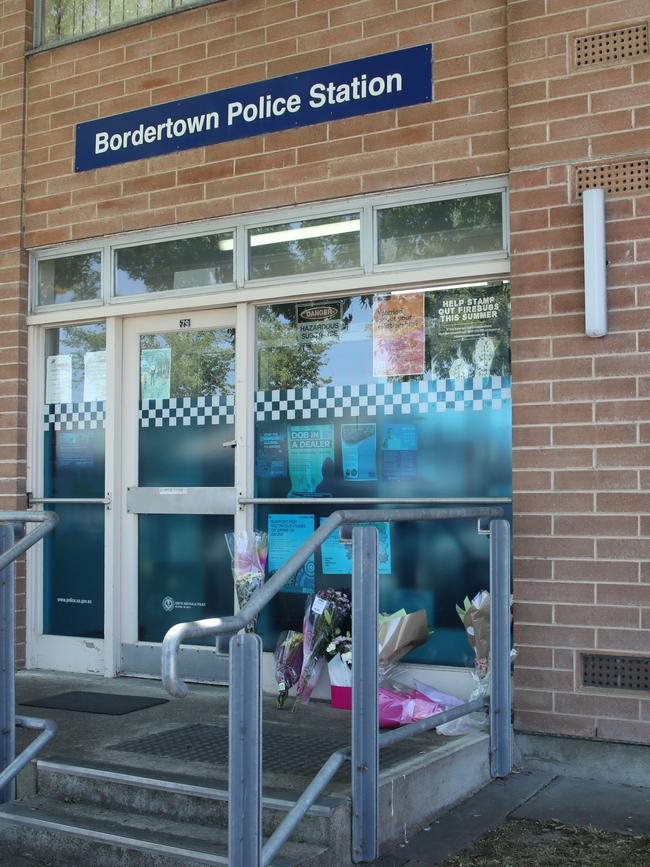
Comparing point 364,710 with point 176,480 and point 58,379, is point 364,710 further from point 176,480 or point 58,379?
point 58,379

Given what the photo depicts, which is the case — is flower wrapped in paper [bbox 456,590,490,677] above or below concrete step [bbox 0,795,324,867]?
above

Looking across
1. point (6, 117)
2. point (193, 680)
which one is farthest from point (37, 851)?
point (6, 117)

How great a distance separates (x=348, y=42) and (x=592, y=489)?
2832 millimetres

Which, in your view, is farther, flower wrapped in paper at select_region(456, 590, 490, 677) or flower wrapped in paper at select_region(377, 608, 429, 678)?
flower wrapped in paper at select_region(377, 608, 429, 678)

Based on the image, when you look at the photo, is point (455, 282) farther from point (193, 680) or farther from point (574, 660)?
point (193, 680)

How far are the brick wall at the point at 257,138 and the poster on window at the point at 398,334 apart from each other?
0.62 m

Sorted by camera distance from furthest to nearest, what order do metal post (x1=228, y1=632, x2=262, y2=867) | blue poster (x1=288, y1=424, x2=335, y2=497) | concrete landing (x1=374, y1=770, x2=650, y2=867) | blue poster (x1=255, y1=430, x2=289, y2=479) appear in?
1. blue poster (x1=255, y1=430, x2=289, y2=479)
2. blue poster (x1=288, y1=424, x2=335, y2=497)
3. concrete landing (x1=374, y1=770, x2=650, y2=867)
4. metal post (x1=228, y1=632, x2=262, y2=867)

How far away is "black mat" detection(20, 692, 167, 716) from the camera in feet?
17.1

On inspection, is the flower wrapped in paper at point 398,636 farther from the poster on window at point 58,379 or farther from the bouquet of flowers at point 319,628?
the poster on window at point 58,379

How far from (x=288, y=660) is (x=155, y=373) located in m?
2.02

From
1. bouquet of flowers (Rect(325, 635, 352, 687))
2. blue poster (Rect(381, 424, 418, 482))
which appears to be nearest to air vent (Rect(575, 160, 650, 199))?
blue poster (Rect(381, 424, 418, 482))

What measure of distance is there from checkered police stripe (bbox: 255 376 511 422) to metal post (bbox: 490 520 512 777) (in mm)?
915

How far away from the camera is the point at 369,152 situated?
5422 mm

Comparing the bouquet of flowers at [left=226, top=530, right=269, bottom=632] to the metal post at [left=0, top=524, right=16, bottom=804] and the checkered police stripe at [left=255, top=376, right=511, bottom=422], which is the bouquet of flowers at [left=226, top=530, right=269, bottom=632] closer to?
the checkered police stripe at [left=255, top=376, right=511, bottom=422]
